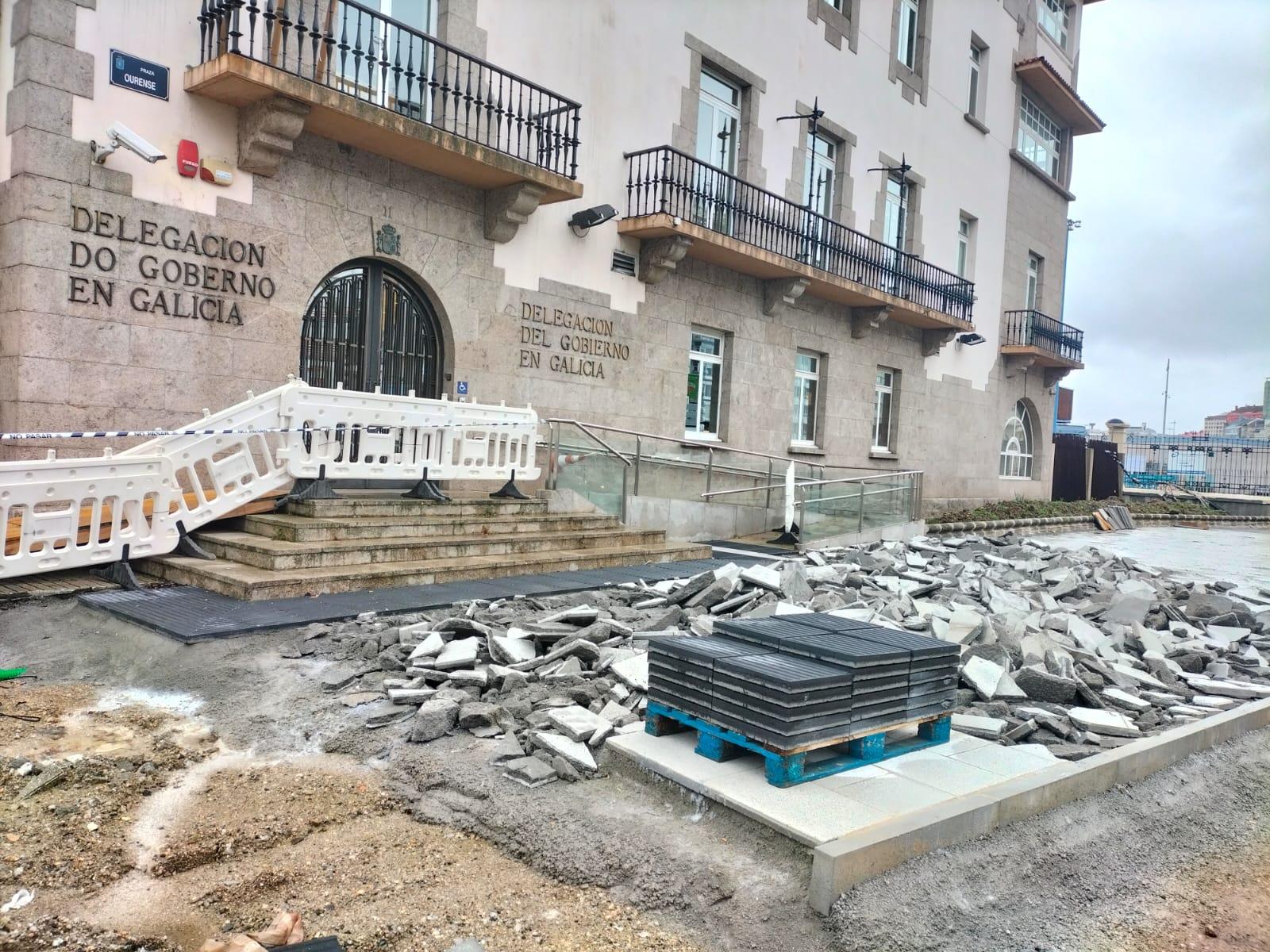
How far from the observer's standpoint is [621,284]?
14.7 metres

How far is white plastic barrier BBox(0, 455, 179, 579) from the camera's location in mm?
7102

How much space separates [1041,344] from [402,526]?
2349 centimetres

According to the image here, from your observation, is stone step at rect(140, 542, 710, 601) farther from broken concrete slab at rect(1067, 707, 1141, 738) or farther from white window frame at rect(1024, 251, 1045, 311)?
white window frame at rect(1024, 251, 1045, 311)

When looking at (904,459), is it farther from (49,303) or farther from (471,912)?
(471,912)

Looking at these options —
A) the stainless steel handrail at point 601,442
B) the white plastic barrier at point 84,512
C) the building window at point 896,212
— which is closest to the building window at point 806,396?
the building window at point 896,212

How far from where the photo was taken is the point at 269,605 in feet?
23.8

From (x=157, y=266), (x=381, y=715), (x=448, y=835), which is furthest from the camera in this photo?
(x=157, y=266)

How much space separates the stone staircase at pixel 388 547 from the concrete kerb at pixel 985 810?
5474 millimetres

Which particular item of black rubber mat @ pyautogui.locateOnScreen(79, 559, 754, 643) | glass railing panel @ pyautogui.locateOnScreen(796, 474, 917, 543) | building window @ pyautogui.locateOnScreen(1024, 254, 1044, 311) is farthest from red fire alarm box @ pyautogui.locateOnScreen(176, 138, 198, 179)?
building window @ pyautogui.locateOnScreen(1024, 254, 1044, 311)

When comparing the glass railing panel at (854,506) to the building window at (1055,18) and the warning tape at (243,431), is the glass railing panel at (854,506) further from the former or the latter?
the building window at (1055,18)

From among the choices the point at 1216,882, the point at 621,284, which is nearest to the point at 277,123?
the point at 621,284

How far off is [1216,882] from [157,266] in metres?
9.88

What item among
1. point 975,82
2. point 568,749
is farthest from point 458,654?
point 975,82

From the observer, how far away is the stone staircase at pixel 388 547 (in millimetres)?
7918
